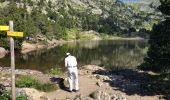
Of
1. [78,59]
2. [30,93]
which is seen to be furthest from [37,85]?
[78,59]

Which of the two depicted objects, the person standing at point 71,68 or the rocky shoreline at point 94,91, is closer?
the rocky shoreline at point 94,91

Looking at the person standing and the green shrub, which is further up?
the person standing

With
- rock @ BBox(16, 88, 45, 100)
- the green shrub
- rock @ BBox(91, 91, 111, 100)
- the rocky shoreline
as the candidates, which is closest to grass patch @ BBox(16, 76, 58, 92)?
the rocky shoreline

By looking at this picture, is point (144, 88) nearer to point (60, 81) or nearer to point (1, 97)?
point (60, 81)

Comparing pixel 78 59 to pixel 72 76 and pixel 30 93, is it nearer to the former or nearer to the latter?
pixel 72 76

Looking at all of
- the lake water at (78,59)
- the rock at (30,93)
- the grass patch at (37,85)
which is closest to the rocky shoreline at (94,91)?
the rock at (30,93)

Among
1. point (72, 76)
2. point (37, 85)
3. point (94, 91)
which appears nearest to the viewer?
point (94, 91)

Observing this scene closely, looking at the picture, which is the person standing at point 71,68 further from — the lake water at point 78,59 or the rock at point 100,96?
the lake water at point 78,59

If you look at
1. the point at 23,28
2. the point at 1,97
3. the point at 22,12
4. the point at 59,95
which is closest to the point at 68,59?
the point at 59,95

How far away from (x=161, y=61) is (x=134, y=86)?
3.77m

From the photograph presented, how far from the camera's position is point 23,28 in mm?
96750

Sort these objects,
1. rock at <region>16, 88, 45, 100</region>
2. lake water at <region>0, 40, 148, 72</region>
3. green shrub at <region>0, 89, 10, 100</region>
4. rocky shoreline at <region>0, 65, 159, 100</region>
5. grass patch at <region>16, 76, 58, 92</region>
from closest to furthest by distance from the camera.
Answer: green shrub at <region>0, 89, 10, 100</region>, rock at <region>16, 88, 45, 100</region>, rocky shoreline at <region>0, 65, 159, 100</region>, grass patch at <region>16, 76, 58, 92</region>, lake water at <region>0, 40, 148, 72</region>

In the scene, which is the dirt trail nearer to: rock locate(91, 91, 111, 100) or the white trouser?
the white trouser

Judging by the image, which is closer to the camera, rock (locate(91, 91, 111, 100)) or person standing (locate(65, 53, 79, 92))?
rock (locate(91, 91, 111, 100))
